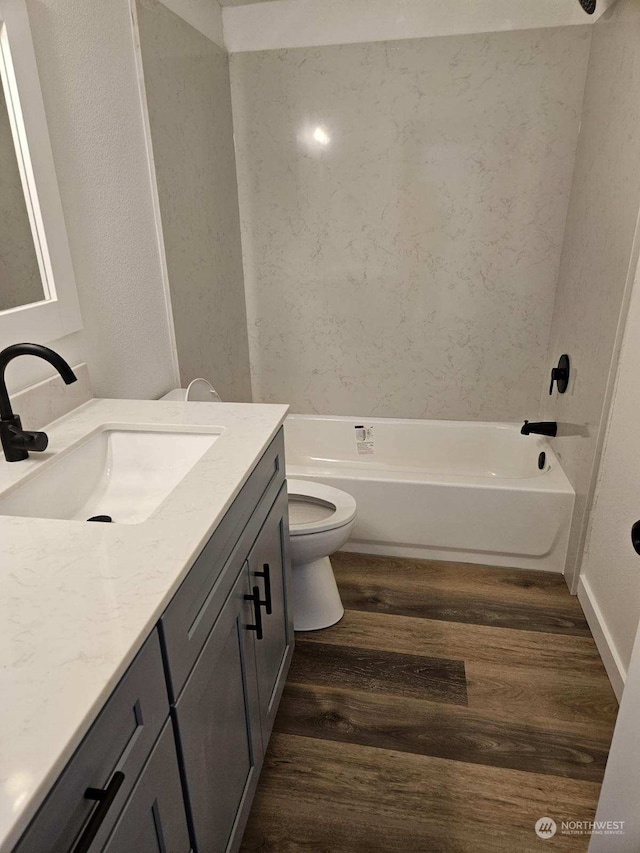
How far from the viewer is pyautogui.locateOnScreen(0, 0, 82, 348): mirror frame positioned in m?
1.27

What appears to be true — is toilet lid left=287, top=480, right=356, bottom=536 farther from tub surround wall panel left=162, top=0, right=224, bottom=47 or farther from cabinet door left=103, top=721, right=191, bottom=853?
tub surround wall panel left=162, top=0, right=224, bottom=47

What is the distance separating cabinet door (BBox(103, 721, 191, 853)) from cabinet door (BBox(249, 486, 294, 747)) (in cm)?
45

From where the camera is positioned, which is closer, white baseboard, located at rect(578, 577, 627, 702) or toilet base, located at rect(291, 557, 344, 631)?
white baseboard, located at rect(578, 577, 627, 702)

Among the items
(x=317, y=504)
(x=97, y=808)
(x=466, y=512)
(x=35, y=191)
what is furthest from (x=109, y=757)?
(x=466, y=512)

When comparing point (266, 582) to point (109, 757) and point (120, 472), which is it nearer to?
point (120, 472)

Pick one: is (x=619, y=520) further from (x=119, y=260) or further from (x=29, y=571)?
(x=119, y=260)

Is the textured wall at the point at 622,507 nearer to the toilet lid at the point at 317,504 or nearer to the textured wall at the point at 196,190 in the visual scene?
the toilet lid at the point at 317,504

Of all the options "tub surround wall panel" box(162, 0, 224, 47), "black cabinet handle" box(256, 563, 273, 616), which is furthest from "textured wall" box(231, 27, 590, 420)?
"black cabinet handle" box(256, 563, 273, 616)

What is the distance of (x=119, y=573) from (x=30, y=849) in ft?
1.15

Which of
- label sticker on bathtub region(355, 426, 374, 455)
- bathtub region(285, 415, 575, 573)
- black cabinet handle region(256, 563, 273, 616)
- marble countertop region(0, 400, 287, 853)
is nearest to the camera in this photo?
marble countertop region(0, 400, 287, 853)

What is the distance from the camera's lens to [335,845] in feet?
4.50

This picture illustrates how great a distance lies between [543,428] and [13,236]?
7.13 ft

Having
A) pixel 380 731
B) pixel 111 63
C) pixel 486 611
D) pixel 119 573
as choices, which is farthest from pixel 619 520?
pixel 111 63

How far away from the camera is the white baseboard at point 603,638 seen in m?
1.73
